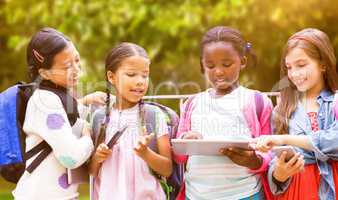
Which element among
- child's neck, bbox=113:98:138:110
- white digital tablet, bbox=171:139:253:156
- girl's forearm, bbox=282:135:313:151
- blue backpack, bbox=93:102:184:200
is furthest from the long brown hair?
child's neck, bbox=113:98:138:110

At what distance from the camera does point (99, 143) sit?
3650mm

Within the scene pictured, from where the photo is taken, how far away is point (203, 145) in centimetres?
326

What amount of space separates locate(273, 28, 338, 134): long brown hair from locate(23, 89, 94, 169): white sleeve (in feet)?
3.32

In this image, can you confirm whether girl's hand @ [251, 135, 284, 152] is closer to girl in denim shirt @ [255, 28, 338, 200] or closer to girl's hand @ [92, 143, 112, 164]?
girl in denim shirt @ [255, 28, 338, 200]

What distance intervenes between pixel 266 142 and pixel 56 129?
3.59 ft

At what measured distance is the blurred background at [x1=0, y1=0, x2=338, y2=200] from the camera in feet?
32.9

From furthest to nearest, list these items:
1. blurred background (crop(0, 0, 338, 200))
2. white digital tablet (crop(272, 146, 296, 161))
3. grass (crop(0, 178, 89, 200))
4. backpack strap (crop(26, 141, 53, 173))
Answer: blurred background (crop(0, 0, 338, 200)), grass (crop(0, 178, 89, 200)), backpack strap (crop(26, 141, 53, 173)), white digital tablet (crop(272, 146, 296, 161))

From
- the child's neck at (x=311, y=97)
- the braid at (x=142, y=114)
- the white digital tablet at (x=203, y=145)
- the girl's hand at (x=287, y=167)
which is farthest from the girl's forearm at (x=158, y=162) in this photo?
the child's neck at (x=311, y=97)

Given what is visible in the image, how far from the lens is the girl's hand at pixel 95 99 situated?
382 centimetres

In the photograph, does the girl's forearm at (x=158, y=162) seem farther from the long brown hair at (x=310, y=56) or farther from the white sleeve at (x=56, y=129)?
the long brown hair at (x=310, y=56)

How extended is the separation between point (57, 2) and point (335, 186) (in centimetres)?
767

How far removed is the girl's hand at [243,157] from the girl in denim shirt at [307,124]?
93 millimetres

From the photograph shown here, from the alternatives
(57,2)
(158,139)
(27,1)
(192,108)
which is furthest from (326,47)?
(27,1)

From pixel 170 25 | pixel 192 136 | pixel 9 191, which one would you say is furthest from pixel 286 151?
pixel 170 25
